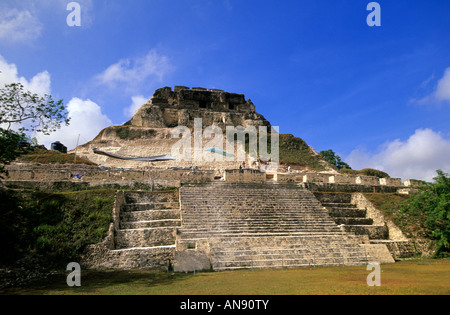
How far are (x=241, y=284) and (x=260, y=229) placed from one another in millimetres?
6243

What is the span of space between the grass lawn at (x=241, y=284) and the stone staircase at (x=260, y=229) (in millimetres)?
1048

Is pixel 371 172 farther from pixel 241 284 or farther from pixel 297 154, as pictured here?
pixel 241 284

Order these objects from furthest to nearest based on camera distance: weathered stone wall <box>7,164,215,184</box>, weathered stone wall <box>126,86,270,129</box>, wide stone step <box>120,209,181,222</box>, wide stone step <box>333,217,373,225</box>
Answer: weathered stone wall <box>126,86,270,129</box>
weathered stone wall <box>7,164,215,184</box>
wide stone step <box>333,217,373,225</box>
wide stone step <box>120,209,181,222</box>

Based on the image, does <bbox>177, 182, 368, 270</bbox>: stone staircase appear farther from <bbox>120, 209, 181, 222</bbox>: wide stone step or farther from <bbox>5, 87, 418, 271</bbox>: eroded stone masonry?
<bbox>120, 209, 181, 222</bbox>: wide stone step

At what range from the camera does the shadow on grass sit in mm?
7992

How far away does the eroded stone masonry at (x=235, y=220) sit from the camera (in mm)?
11602

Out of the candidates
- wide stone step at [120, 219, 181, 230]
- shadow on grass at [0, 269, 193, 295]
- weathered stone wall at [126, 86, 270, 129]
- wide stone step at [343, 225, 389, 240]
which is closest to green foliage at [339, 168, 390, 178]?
weathered stone wall at [126, 86, 270, 129]

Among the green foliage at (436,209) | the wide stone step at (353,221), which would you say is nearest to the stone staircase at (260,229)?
the wide stone step at (353,221)

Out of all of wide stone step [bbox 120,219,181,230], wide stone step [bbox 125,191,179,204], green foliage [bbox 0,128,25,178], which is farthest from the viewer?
wide stone step [bbox 125,191,179,204]

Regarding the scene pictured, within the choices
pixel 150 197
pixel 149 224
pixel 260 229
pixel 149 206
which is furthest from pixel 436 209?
pixel 150 197

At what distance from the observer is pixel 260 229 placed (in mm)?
14039

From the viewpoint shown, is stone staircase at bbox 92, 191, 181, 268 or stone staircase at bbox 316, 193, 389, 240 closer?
stone staircase at bbox 92, 191, 181, 268

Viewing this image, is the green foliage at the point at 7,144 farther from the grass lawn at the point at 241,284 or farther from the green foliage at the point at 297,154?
the green foliage at the point at 297,154

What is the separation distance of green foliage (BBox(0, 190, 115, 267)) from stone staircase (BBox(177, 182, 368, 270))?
12.2 feet
